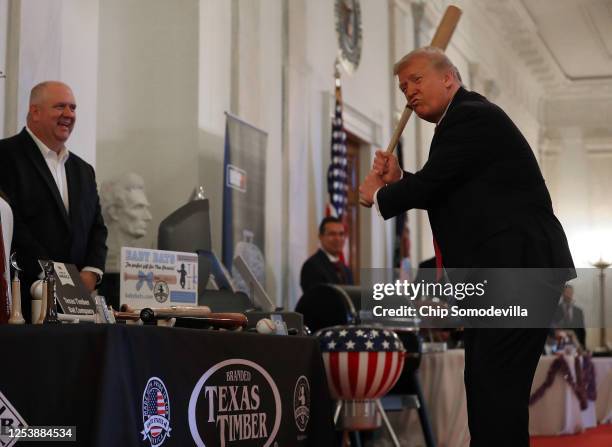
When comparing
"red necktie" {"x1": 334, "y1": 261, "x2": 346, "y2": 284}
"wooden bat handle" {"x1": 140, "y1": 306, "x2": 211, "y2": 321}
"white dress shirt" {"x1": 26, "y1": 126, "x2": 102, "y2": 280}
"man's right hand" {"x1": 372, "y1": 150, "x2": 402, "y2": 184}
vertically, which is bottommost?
"wooden bat handle" {"x1": 140, "y1": 306, "x2": 211, "y2": 321}

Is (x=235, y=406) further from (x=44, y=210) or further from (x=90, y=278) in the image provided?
(x=44, y=210)

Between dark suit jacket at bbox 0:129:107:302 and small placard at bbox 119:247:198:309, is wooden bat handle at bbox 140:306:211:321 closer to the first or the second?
small placard at bbox 119:247:198:309

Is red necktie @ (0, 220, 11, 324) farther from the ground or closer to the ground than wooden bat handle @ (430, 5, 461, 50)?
closer to the ground

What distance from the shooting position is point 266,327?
420cm

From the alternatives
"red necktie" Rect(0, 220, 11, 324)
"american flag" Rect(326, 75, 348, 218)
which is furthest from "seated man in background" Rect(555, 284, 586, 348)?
"red necktie" Rect(0, 220, 11, 324)

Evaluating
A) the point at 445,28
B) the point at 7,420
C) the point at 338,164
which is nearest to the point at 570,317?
the point at 338,164

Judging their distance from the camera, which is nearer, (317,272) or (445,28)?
(445,28)

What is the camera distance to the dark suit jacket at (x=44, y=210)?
4477mm

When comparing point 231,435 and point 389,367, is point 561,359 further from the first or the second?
point 231,435

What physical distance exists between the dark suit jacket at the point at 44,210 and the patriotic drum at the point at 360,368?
1.71 meters

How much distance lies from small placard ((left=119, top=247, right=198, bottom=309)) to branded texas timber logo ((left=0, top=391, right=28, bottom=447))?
81 cm

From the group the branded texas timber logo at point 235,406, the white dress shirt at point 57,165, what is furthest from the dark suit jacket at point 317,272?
the branded texas timber logo at point 235,406

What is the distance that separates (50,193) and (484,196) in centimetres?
227

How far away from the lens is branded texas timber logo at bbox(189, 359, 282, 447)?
324 centimetres
